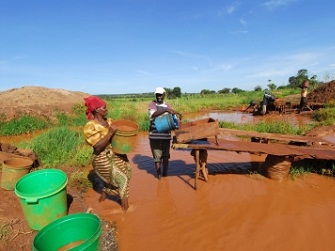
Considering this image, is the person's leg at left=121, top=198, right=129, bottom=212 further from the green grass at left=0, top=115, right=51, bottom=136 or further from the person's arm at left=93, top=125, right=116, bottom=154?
the green grass at left=0, top=115, right=51, bottom=136

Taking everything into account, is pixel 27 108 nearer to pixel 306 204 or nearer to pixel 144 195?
pixel 144 195

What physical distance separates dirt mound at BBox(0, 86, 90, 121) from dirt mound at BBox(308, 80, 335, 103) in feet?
49.4

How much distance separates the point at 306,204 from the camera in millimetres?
3877

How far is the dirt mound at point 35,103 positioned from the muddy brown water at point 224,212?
9.98 m

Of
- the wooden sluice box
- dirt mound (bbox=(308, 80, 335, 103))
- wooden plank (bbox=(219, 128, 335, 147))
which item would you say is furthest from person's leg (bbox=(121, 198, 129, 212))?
dirt mound (bbox=(308, 80, 335, 103))

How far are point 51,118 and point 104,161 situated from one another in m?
11.5

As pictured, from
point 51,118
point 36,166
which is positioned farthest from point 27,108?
point 36,166

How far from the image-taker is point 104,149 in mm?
3211

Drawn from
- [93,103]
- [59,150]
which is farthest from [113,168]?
[59,150]

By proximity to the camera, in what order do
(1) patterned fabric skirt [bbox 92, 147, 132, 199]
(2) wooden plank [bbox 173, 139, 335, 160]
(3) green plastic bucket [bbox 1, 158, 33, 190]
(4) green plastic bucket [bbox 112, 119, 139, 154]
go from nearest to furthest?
(4) green plastic bucket [bbox 112, 119, 139, 154], (1) patterned fabric skirt [bbox 92, 147, 132, 199], (3) green plastic bucket [bbox 1, 158, 33, 190], (2) wooden plank [bbox 173, 139, 335, 160]

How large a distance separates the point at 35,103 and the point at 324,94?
17.4 m

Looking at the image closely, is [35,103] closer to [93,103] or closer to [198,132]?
[198,132]

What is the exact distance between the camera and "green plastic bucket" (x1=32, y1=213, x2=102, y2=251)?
2.13 m

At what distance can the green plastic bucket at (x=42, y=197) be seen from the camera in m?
2.77
